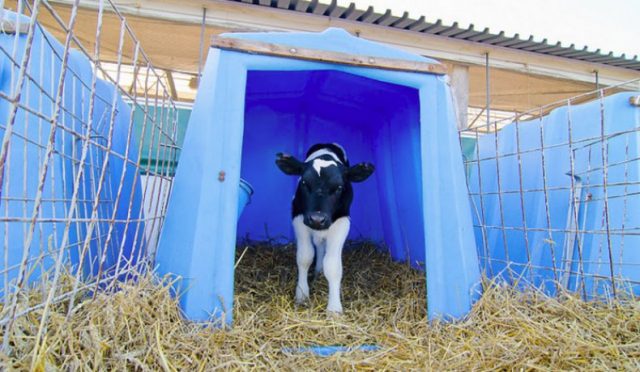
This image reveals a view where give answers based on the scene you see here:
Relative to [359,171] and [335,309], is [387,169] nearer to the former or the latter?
[359,171]

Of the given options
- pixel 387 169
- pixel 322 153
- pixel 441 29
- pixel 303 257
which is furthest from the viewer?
pixel 441 29

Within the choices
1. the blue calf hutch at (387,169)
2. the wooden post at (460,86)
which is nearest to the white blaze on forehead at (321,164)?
the blue calf hutch at (387,169)

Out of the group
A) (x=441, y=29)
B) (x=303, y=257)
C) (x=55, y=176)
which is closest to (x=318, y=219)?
(x=303, y=257)

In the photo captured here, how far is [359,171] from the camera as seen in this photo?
162 inches

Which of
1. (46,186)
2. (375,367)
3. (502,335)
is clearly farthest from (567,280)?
(46,186)

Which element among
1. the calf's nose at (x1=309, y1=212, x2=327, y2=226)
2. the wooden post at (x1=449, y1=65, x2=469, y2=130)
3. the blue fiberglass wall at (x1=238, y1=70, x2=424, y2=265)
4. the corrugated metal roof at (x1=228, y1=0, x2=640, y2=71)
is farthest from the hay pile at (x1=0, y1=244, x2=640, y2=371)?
the corrugated metal roof at (x1=228, y1=0, x2=640, y2=71)

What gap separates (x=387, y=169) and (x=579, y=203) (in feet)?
6.10

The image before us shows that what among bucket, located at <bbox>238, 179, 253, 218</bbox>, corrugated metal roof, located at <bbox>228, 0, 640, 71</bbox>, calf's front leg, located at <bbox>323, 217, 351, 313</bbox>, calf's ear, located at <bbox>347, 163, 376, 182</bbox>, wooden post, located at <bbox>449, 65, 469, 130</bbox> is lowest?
calf's front leg, located at <bbox>323, 217, 351, 313</bbox>

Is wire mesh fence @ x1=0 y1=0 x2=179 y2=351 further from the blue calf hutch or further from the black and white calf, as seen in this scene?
the black and white calf

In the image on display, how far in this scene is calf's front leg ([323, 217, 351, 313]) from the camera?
133 inches

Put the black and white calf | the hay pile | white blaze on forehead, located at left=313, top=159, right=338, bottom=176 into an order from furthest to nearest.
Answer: white blaze on forehead, located at left=313, top=159, right=338, bottom=176
the black and white calf
the hay pile

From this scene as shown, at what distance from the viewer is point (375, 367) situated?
2.37m

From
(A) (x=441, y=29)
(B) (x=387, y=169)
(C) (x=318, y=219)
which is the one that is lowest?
(C) (x=318, y=219)

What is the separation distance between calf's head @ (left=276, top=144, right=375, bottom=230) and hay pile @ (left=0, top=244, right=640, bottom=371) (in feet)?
2.37
